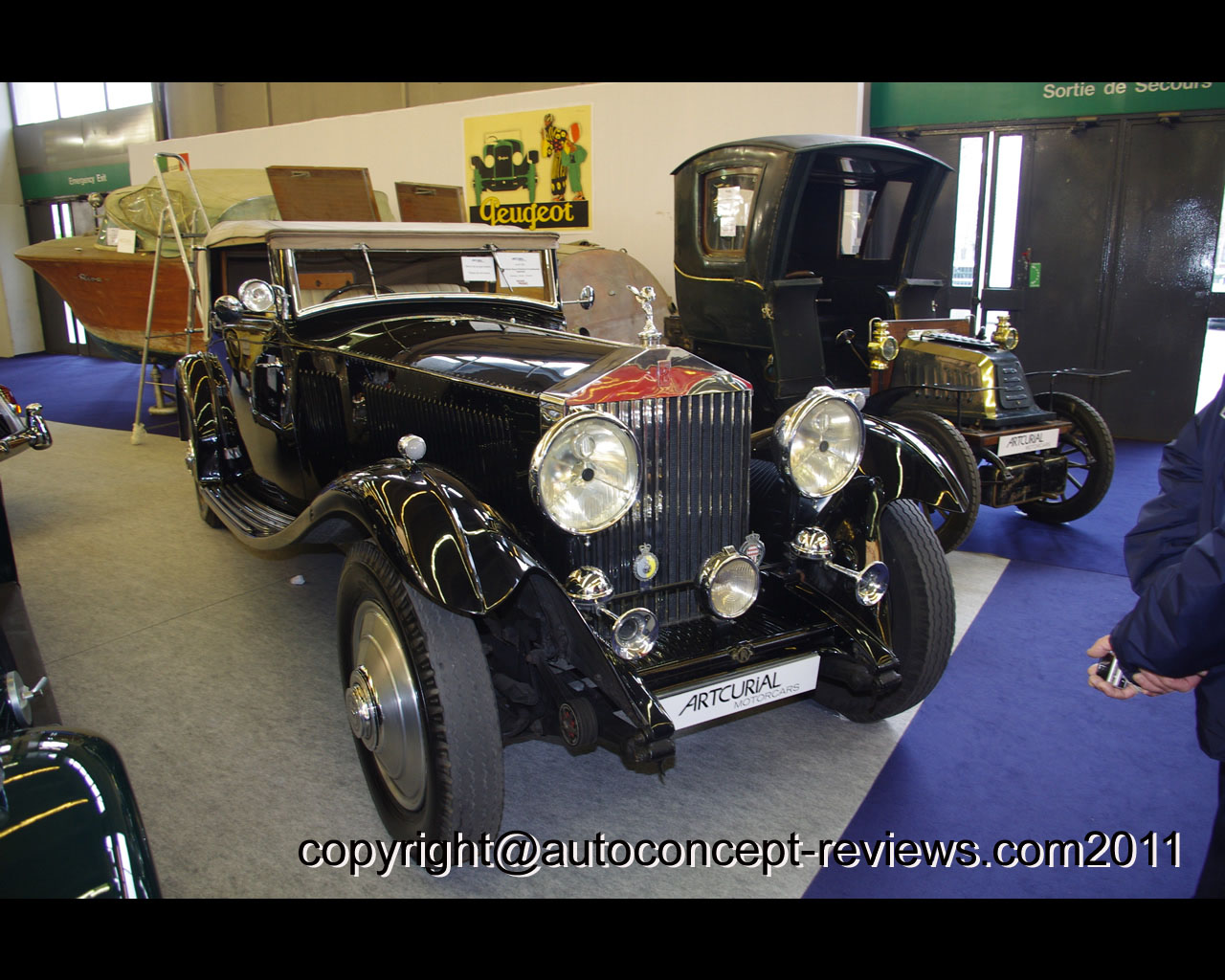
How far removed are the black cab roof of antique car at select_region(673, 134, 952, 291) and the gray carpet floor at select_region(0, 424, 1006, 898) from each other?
6.83 feet

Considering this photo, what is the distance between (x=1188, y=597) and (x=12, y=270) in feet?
49.4

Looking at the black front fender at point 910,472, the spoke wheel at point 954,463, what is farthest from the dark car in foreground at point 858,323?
the black front fender at point 910,472

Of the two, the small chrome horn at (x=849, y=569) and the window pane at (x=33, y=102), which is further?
the window pane at (x=33, y=102)

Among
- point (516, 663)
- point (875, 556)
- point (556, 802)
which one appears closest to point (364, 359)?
point (516, 663)

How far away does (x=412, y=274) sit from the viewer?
3.15m

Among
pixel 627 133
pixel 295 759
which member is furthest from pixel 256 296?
pixel 627 133

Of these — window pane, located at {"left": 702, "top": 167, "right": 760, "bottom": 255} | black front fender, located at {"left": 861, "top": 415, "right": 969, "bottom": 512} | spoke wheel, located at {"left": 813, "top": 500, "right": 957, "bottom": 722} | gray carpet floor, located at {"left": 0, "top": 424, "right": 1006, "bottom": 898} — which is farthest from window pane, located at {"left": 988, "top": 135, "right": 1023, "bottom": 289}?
spoke wheel, located at {"left": 813, "top": 500, "right": 957, "bottom": 722}

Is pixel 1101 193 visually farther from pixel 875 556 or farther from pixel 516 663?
pixel 516 663

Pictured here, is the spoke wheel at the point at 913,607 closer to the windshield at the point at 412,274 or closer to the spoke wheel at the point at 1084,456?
the windshield at the point at 412,274

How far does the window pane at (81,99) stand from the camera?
11.4 meters

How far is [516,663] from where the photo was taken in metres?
2.01

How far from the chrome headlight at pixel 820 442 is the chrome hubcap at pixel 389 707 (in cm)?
108

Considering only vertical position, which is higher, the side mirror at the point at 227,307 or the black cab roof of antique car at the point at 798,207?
the black cab roof of antique car at the point at 798,207

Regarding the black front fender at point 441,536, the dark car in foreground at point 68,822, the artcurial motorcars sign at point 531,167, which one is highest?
the artcurial motorcars sign at point 531,167
